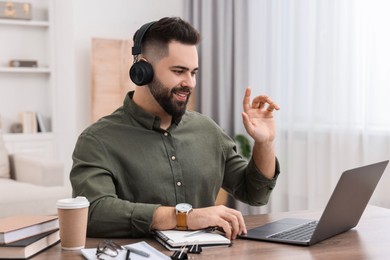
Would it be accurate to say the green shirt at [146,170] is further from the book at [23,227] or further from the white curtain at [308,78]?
the white curtain at [308,78]

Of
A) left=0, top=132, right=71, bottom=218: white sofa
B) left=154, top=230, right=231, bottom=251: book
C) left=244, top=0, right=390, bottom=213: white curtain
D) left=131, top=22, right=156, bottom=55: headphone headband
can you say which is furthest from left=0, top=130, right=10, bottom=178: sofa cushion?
left=154, top=230, right=231, bottom=251: book

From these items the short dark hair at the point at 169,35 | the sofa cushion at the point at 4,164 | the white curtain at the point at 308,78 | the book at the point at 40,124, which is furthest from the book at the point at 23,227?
the book at the point at 40,124

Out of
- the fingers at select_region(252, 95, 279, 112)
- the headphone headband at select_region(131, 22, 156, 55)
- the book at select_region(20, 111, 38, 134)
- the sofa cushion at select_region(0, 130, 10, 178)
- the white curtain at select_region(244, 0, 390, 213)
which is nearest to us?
the fingers at select_region(252, 95, 279, 112)

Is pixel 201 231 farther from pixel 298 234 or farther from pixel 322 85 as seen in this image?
pixel 322 85

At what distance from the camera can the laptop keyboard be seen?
1.52m

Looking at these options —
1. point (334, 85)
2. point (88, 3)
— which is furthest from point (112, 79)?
point (334, 85)

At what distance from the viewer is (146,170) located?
1795mm

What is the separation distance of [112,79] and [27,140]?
2.83 feet

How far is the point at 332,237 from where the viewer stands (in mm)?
1565

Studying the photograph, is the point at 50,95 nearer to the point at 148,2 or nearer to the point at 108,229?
the point at 148,2

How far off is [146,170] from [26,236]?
483mm

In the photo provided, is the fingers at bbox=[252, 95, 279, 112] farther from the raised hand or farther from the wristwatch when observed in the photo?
the wristwatch

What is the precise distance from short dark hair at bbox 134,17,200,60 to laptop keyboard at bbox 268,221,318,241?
61cm

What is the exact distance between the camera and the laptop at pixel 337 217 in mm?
1464
